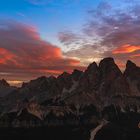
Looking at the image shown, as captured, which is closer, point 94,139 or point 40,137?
point 94,139

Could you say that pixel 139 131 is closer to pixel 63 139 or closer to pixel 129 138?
pixel 129 138

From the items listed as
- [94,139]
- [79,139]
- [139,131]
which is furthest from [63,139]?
[139,131]

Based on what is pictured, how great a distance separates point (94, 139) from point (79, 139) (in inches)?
411

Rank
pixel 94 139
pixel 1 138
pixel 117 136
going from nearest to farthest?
1. pixel 94 139
2. pixel 117 136
3. pixel 1 138

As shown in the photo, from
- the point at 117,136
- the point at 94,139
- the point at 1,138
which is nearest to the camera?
the point at 94,139

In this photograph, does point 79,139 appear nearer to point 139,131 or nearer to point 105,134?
point 105,134

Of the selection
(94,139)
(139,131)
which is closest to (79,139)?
(94,139)

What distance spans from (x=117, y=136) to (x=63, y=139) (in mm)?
24644

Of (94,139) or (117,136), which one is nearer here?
(94,139)

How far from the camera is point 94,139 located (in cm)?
15075

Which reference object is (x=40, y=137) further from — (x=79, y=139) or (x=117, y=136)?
Answer: (x=117, y=136)

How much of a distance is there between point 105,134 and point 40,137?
33.6m

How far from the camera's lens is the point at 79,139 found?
15925 cm

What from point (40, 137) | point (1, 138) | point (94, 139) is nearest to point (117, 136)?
point (94, 139)
